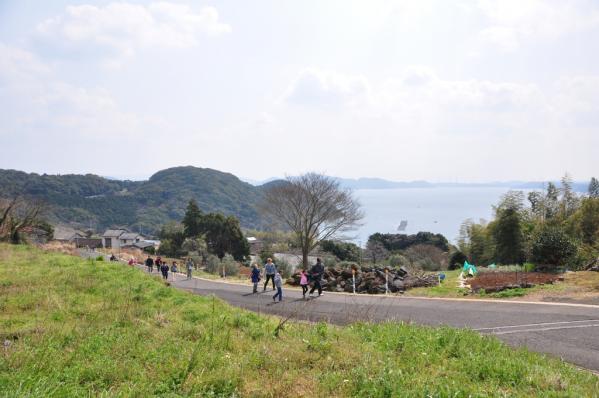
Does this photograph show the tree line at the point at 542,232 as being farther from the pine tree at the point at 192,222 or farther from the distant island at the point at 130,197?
the distant island at the point at 130,197

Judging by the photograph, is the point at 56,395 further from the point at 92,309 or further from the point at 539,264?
the point at 539,264

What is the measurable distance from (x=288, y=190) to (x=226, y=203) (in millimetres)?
138269

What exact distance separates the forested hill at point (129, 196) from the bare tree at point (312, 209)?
5838 cm

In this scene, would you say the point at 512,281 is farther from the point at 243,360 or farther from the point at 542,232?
the point at 243,360

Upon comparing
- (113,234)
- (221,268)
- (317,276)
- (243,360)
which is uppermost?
(113,234)

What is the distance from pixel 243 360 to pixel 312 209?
106ft

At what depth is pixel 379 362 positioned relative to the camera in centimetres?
679

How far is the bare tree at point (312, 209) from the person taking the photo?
38.9 meters

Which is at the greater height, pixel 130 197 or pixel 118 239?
pixel 130 197

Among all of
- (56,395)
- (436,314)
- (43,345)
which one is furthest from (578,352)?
(43,345)

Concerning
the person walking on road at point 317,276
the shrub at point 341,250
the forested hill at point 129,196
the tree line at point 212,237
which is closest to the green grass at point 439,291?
the person walking on road at point 317,276

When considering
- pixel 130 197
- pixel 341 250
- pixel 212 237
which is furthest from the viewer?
pixel 130 197

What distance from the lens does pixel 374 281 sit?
19625 millimetres

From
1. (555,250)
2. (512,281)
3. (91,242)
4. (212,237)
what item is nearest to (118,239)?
(91,242)
